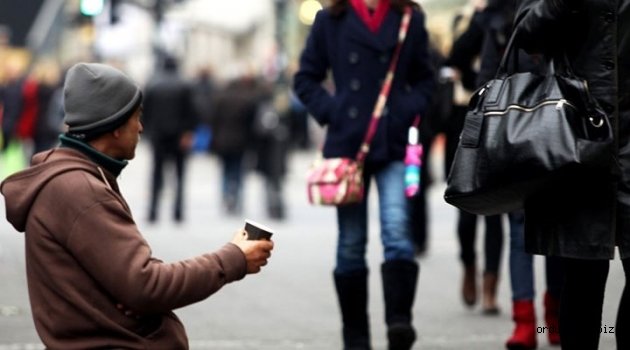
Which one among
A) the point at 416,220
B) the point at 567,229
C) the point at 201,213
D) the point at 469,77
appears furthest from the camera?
the point at 201,213

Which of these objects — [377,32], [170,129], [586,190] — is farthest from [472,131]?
[170,129]

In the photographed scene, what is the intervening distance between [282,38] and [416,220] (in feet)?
70.3

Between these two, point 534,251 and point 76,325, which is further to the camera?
point 534,251

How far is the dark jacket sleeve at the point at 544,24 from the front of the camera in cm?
554

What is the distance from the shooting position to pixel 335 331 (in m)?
8.64

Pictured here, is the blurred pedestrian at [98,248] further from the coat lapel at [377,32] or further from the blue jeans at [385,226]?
the coat lapel at [377,32]

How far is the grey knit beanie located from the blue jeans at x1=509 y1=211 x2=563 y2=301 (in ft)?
11.7

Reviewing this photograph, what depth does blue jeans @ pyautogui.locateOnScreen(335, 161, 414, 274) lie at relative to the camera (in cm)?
746

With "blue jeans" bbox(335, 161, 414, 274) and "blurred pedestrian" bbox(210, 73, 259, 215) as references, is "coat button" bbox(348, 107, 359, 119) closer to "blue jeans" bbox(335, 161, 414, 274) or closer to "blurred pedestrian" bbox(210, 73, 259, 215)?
"blue jeans" bbox(335, 161, 414, 274)

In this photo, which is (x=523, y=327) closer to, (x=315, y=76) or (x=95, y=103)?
(x=315, y=76)

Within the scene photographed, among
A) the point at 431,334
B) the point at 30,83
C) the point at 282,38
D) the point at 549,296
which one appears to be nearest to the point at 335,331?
the point at 431,334

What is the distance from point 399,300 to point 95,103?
3.00 meters

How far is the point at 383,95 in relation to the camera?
760 centimetres

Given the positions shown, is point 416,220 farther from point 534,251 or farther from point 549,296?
point 534,251
